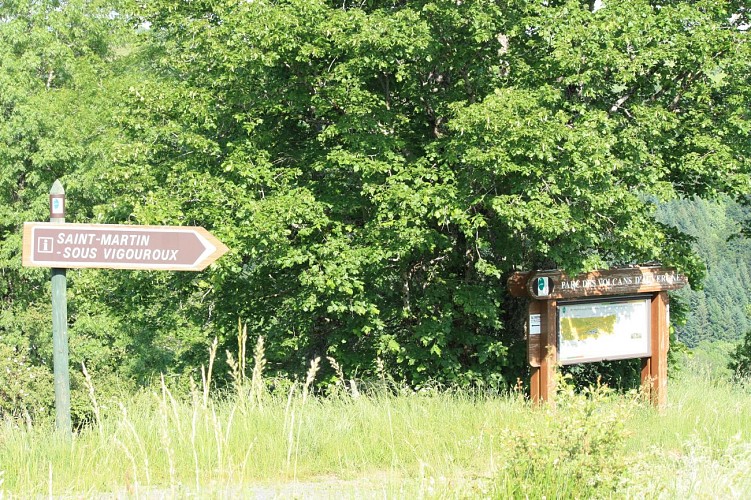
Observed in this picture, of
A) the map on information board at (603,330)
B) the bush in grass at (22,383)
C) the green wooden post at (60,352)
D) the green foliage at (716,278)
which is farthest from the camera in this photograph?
the green foliage at (716,278)

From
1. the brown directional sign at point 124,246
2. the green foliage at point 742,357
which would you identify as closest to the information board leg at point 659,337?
the brown directional sign at point 124,246

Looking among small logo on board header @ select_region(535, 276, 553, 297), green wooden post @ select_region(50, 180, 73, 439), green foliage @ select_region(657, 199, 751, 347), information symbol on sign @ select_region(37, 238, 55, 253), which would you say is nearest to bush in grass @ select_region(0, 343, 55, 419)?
small logo on board header @ select_region(535, 276, 553, 297)

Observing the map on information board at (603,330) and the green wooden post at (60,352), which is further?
the map on information board at (603,330)

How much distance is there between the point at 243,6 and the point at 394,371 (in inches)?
217

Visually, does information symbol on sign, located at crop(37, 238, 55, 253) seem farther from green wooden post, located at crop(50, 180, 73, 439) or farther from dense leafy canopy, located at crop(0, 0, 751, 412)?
dense leafy canopy, located at crop(0, 0, 751, 412)

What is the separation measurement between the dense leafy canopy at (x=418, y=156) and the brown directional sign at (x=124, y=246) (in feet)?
14.0

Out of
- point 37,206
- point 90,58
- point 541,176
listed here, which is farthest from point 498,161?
point 90,58

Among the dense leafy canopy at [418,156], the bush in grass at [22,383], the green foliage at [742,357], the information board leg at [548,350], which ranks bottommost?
the bush in grass at [22,383]

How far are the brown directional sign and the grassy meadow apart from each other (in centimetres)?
93

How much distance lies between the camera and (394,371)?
12539 millimetres

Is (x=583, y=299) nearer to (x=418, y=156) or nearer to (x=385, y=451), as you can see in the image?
(x=418, y=156)

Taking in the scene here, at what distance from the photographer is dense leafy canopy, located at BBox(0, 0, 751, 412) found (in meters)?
10.1

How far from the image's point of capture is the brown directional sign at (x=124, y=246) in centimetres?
602

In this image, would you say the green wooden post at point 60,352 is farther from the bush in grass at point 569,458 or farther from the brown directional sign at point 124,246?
the bush in grass at point 569,458
